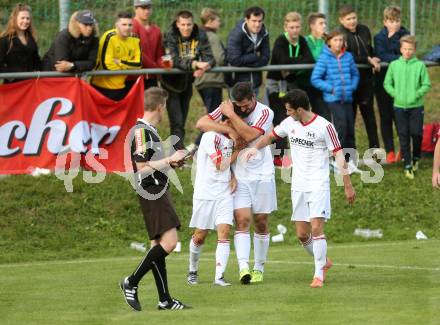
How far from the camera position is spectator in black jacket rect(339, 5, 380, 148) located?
2019cm

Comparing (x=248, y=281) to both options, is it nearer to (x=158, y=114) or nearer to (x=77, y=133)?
(x=158, y=114)

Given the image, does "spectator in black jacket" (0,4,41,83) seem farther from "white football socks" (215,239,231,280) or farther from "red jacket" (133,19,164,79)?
"white football socks" (215,239,231,280)

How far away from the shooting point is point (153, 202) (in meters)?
11.4

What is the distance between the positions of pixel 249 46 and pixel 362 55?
6.89 ft

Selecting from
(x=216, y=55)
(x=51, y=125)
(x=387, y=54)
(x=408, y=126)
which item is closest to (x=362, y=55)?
(x=387, y=54)

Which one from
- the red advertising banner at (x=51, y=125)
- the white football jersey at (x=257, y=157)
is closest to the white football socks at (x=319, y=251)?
the white football jersey at (x=257, y=157)

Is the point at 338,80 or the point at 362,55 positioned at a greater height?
the point at 362,55

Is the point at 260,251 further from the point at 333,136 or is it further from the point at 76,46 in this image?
the point at 76,46

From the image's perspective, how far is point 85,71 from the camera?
61.2ft

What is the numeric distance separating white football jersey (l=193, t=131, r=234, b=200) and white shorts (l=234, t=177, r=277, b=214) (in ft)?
0.60

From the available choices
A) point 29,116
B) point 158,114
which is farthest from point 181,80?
point 158,114

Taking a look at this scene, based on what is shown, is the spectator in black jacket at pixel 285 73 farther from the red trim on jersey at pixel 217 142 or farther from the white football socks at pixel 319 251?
the white football socks at pixel 319 251

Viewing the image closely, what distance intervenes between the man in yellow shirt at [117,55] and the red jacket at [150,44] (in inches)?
10.4

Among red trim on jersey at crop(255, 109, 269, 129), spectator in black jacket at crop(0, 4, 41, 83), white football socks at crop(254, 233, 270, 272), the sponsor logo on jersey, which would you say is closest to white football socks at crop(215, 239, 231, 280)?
white football socks at crop(254, 233, 270, 272)
